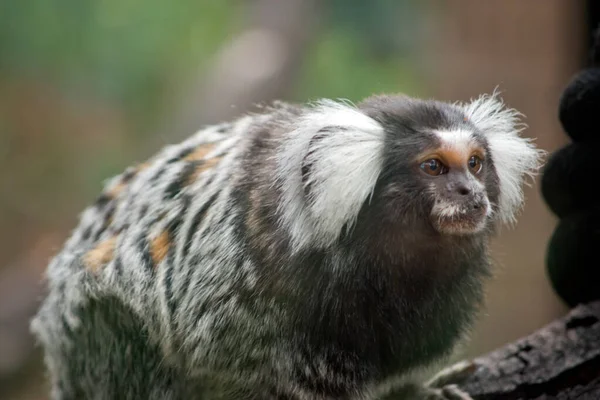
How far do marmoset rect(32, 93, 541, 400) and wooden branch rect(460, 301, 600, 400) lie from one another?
18 cm

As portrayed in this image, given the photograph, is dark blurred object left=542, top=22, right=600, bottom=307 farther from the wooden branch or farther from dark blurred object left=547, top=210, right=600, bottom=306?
the wooden branch

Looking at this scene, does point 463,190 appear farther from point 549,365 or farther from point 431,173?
point 549,365

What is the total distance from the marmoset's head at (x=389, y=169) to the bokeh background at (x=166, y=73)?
1.96 m

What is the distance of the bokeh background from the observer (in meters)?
4.05

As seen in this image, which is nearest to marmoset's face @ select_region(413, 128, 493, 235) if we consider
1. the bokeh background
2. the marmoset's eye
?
the marmoset's eye

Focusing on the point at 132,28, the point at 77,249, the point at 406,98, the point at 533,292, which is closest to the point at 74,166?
the point at 132,28

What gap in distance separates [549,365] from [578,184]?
1.81 ft

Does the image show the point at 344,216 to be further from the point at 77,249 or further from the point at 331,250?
the point at 77,249

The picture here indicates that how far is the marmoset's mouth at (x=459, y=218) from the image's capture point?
177 centimetres

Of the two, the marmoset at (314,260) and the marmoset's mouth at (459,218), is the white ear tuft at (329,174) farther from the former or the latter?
the marmoset's mouth at (459,218)

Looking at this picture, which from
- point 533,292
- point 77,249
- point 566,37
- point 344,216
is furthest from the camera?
point 533,292

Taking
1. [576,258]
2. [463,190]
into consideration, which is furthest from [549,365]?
[463,190]

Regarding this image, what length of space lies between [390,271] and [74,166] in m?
3.21

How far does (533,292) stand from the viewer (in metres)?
4.21
